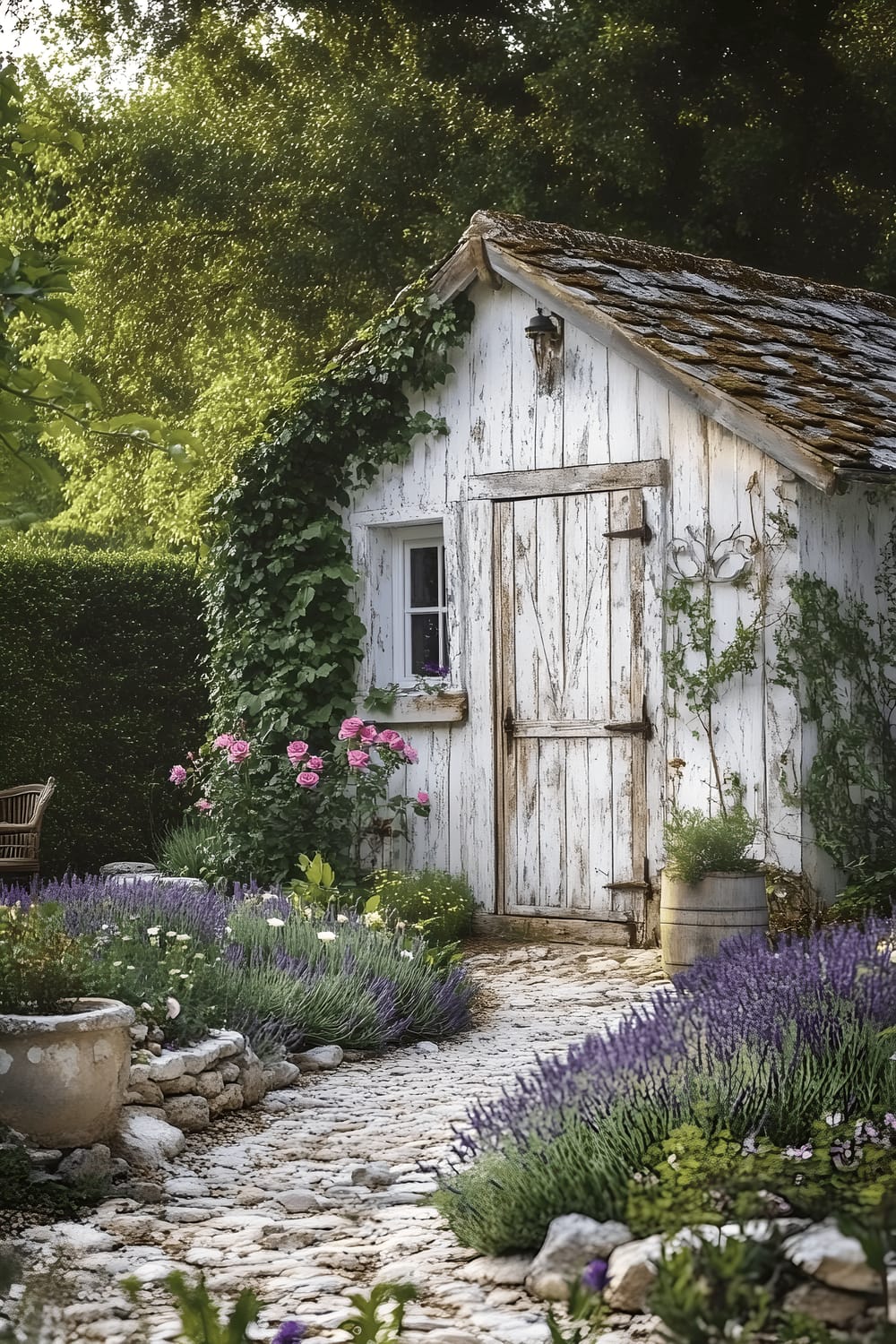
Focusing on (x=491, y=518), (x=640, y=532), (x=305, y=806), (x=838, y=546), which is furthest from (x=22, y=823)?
(x=838, y=546)

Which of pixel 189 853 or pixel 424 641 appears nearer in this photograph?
pixel 424 641

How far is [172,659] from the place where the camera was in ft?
40.3

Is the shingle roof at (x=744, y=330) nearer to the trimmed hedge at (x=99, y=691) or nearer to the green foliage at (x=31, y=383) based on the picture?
the trimmed hedge at (x=99, y=691)

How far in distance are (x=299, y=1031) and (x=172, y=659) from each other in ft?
20.2

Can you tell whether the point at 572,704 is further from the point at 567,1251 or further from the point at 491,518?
the point at 567,1251

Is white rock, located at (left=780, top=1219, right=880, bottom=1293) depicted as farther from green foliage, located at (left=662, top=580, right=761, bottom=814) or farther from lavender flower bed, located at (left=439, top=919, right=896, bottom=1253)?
green foliage, located at (left=662, top=580, right=761, bottom=814)

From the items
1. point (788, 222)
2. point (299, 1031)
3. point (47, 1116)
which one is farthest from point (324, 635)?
point (788, 222)

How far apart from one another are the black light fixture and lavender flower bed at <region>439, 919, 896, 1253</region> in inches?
219

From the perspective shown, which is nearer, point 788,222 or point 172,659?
point 172,659

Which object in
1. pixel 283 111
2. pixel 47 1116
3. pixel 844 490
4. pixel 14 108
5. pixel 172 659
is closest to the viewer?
pixel 14 108

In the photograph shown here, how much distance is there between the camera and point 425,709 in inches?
394

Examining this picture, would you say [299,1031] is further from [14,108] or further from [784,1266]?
[14,108]

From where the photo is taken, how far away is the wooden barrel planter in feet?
24.9

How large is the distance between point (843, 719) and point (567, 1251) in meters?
5.25
